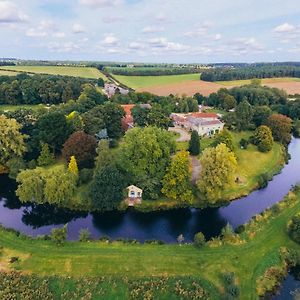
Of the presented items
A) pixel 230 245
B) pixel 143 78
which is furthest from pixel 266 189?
pixel 143 78

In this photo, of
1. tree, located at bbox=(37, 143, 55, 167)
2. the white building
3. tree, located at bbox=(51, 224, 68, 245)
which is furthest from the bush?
tree, located at bbox=(51, 224, 68, 245)

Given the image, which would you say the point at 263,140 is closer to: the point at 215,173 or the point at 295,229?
the point at 215,173

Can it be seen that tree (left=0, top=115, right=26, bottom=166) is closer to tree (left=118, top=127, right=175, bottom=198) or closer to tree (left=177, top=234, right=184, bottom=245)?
tree (left=118, top=127, right=175, bottom=198)

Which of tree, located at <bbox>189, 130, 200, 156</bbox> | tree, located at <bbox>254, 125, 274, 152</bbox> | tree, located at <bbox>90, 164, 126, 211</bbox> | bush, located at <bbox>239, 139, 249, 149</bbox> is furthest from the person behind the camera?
bush, located at <bbox>239, 139, 249, 149</bbox>

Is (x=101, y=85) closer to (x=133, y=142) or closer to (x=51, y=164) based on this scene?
(x=51, y=164)

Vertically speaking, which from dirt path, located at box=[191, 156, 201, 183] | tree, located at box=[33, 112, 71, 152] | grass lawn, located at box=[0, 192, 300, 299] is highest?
tree, located at box=[33, 112, 71, 152]

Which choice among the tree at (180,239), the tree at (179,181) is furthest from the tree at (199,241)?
the tree at (179,181)

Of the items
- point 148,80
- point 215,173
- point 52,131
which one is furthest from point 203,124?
point 148,80
